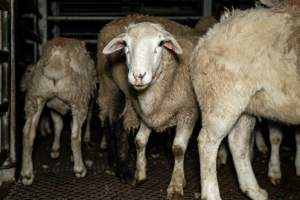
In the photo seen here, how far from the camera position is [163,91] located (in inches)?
160

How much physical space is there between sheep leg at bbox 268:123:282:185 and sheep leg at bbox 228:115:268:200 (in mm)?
620

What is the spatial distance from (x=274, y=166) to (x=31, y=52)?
4.23 meters

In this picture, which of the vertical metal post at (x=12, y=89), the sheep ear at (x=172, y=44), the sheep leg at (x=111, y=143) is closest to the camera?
the sheep ear at (x=172, y=44)

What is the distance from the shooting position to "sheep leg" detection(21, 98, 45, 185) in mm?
4309

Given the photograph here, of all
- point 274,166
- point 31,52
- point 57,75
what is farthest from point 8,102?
point 31,52

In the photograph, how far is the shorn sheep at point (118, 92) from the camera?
462 cm

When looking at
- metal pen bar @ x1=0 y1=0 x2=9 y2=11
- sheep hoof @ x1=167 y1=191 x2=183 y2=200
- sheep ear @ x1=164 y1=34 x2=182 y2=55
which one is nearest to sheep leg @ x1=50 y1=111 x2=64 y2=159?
metal pen bar @ x1=0 y1=0 x2=9 y2=11

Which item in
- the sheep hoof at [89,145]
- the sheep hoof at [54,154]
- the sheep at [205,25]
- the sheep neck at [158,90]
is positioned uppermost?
the sheep at [205,25]

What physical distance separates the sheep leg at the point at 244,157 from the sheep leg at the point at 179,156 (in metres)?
0.41

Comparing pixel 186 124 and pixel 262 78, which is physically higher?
pixel 262 78

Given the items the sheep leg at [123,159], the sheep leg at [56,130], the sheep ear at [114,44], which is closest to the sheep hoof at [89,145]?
the sheep leg at [56,130]

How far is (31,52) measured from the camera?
7020mm

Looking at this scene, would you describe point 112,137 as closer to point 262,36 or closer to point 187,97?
point 187,97

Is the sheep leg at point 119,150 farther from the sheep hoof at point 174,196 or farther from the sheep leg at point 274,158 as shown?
the sheep leg at point 274,158
